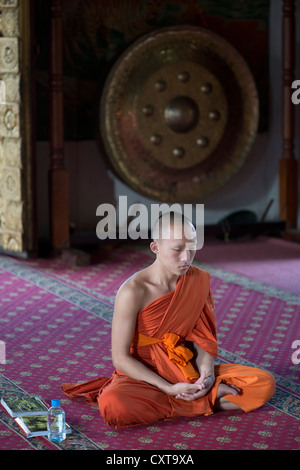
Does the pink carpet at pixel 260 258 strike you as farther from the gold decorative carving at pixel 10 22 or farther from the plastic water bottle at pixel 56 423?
the plastic water bottle at pixel 56 423

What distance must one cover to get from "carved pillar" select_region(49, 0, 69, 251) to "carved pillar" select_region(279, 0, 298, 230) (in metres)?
1.88

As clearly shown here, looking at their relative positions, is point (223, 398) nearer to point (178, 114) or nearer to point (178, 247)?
point (178, 247)

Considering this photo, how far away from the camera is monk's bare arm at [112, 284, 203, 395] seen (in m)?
3.17

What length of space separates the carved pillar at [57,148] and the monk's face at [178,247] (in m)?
2.97

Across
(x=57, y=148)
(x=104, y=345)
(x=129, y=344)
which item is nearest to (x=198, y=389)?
(x=129, y=344)

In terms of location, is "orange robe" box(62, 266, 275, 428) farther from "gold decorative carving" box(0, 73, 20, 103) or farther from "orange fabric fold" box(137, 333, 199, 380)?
"gold decorative carving" box(0, 73, 20, 103)

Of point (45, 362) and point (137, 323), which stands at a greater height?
point (137, 323)

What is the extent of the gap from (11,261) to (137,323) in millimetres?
2848

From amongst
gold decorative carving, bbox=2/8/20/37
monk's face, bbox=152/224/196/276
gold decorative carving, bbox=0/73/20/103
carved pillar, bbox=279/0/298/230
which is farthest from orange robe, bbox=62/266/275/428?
carved pillar, bbox=279/0/298/230

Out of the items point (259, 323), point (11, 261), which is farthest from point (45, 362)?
point (11, 261)

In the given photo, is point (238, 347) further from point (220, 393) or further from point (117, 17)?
point (117, 17)

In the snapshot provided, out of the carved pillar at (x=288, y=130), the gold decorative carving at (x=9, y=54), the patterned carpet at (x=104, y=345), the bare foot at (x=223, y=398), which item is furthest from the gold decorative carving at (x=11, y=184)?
the bare foot at (x=223, y=398)

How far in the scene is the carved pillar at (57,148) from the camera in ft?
19.3
